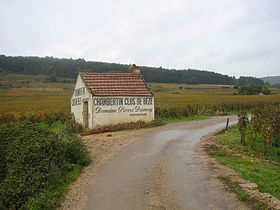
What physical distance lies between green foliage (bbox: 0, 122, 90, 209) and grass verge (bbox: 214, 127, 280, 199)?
5.10 meters

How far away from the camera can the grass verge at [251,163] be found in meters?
6.90

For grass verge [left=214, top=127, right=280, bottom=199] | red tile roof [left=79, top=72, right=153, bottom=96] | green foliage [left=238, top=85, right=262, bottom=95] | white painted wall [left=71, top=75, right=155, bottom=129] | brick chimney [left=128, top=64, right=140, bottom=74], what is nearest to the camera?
grass verge [left=214, top=127, right=280, bottom=199]

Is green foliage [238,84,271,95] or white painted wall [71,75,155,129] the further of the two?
green foliage [238,84,271,95]

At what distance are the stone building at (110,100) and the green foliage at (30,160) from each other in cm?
897

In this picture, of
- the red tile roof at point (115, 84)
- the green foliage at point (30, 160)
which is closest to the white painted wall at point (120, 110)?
the red tile roof at point (115, 84)

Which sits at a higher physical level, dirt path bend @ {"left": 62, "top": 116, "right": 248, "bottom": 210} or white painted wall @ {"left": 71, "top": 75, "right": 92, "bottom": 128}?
white painted wall @ {"left": 71, "top": 75, "right": 92, "bottom": 128}

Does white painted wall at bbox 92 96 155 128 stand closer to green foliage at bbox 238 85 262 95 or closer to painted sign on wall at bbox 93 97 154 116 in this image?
painted sign on wall at bbox 93 97 154 116

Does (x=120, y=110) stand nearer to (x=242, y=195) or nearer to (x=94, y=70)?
(x=242, y=195)

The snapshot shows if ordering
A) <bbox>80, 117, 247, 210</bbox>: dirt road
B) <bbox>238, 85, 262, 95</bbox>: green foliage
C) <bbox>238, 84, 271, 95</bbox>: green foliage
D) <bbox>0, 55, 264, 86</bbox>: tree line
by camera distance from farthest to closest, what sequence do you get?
<bbox>0, 55, 264, 86</bbox>: tree line, <bbox>238, 85, 262, 95</bbox>: green foliage, <bbox>238, 84, 271, 95</bbox>: green foliage, <bbox>80, 117, 247, 210</bbox>: dirt road

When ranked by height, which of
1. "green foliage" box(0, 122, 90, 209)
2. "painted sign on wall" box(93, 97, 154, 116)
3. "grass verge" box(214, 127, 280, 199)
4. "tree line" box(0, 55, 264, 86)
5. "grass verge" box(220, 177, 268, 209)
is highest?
"tree line" box(0, 55, 264, 86)

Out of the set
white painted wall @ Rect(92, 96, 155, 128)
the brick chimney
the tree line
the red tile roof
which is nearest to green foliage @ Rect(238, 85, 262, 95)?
the tree line

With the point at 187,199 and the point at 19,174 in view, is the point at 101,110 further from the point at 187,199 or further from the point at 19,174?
the point at 187,199

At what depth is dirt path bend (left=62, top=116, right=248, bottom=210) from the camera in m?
5.66

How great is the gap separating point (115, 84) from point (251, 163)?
42.5 ft
